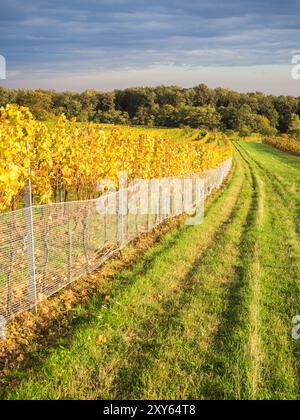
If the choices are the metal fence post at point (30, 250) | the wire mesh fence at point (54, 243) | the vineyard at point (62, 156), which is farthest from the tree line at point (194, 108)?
the metal fence post at point (30, 250)

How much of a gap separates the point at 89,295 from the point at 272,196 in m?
15.5

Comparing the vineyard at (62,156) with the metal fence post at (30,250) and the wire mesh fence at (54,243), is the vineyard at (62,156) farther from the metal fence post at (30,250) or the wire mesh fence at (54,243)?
the wire mesh fence at (54,243)

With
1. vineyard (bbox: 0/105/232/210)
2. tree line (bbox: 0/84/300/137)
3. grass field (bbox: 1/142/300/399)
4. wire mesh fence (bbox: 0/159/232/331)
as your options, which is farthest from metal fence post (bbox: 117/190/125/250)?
tree line (bbox: 0/84/300/137)

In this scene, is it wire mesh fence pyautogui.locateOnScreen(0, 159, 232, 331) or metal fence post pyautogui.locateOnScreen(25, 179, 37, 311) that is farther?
metal fence post pyautogui.locateOnScreen(25, 179, 37, 311)

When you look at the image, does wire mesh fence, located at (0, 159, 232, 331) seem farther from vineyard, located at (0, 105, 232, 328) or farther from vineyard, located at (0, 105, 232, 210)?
vineyard, located at (0, 105, 232, 210)

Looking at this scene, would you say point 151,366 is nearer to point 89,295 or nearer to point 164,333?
point 164,333

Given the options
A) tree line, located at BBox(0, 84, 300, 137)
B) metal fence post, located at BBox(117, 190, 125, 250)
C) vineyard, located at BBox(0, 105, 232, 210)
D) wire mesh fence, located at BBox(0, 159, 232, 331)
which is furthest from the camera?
tree line, located at BBox(0, 84, 300, 137)

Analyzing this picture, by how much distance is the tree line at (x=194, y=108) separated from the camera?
94188 mm

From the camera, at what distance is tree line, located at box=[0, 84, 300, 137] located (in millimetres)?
94188

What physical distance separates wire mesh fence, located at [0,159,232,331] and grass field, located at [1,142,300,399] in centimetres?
78

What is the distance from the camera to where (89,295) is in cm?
743

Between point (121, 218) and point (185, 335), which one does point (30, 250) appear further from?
point (121, 218)

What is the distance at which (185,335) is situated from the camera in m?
6.11
